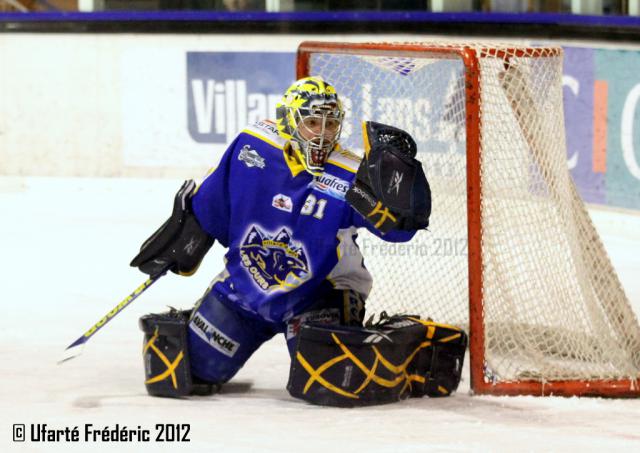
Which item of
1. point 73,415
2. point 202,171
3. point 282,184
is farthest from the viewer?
point 202,171

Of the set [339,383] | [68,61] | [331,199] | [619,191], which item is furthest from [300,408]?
[68,61]

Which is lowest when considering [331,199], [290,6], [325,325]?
[325,325]

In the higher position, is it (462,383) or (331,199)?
(331,199)

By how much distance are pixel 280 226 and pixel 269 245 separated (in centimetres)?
7

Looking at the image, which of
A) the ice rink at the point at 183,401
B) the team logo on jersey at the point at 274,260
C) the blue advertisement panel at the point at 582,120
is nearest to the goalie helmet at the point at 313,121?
the team logo on jersey at the point at 274,260

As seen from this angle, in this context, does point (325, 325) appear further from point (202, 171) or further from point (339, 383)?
point (202, 171)

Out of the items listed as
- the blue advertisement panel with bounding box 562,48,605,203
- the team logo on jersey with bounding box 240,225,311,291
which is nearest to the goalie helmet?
the team logo on jersey with bounding box 240,225,311,291

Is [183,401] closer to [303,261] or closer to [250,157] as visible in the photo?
→ [303,261]

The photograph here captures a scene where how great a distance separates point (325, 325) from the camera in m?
3.78

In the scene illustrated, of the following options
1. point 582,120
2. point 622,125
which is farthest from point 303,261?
point 582,120

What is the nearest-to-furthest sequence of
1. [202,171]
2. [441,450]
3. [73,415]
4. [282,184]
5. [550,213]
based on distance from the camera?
[441,450] → [73,415] → [282,184] → [550,213] → [202,171]

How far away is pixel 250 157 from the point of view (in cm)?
394

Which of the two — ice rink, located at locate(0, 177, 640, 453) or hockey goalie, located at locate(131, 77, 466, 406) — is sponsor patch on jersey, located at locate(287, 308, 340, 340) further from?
ice rink, located at locate(0, 177, 640, 453)

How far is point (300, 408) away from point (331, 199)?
577 millimetres
